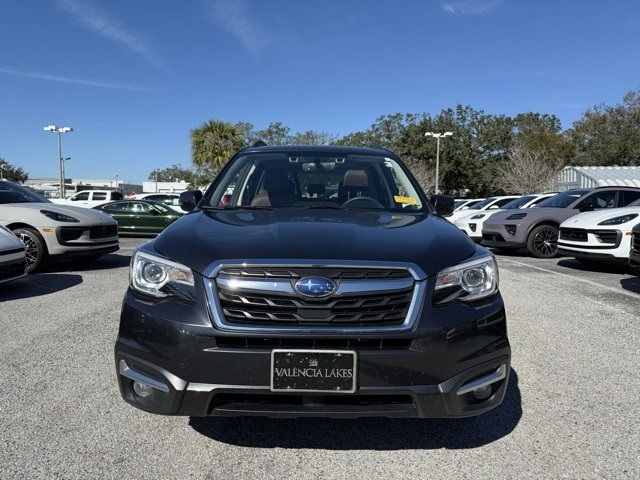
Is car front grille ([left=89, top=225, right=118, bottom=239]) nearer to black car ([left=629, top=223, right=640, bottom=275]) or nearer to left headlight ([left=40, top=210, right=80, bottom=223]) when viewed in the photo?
left headlight ([left=40, top=210, right=80, bottom=223])

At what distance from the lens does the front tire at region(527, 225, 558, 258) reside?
12109 millimetres

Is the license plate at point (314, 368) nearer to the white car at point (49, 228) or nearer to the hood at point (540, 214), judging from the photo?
the white car at point (49, 228)

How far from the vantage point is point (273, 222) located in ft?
9.86

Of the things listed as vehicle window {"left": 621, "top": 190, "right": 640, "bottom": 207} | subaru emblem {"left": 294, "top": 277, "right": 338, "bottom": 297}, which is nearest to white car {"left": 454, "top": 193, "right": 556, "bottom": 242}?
vehicle window {"left": 621, "top": 190, "right": 640, "bottom": 207}

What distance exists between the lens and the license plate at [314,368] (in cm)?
230

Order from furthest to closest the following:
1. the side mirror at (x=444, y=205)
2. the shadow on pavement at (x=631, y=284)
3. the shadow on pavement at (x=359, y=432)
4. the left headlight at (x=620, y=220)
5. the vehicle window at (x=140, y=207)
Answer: the vehicle window at (x=140, y=207) → the left headlight at (x=620, y=220) → the shadow on pavement at (x=631, y=284) → the side mirror at (x=444, y=205) → the shadow on pavement at (x=359, y=432)

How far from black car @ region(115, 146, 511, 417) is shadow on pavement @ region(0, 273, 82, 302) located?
499cm

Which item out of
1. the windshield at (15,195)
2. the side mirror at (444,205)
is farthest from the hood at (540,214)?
the windshield at (15,195)

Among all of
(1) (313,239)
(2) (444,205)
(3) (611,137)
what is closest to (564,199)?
(2) (444,205)

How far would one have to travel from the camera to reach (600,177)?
1523 inches

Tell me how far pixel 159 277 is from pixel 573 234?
8.88m

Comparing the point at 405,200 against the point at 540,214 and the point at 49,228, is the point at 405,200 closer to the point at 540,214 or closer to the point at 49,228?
the point at 49,228

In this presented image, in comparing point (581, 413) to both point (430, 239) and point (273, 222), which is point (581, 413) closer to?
point (430, 239)

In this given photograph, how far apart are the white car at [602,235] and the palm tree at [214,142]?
82.8 ft
